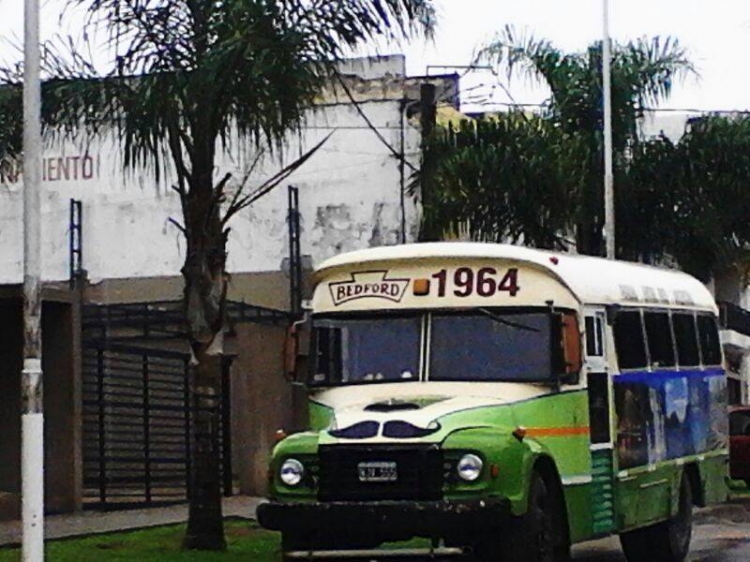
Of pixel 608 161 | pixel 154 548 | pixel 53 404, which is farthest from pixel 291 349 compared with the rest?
pixel 608 161

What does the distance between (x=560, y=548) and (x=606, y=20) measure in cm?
Answer: 1804

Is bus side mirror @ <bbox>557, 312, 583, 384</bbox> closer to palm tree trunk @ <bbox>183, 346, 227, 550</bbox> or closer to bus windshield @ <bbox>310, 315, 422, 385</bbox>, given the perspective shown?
bus windshield @ <bbox>310, 315, 422, 385</bbox>

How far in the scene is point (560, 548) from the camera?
13570 millimetres

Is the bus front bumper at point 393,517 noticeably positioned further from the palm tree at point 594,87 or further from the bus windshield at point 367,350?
the palm tree at point 594,87

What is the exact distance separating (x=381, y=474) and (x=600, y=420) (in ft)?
8.77

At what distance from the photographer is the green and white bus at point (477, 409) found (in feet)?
41.1

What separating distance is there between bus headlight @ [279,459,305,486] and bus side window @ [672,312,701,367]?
5633mm

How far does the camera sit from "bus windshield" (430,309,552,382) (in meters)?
13.7

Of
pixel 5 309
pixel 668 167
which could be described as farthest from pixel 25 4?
pixel 668 167

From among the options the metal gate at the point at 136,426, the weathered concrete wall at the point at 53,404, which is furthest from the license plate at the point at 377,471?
the metal gate at the point at 136,426

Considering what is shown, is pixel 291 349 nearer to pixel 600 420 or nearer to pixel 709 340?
pixel 600 420

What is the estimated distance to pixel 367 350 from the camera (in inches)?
552

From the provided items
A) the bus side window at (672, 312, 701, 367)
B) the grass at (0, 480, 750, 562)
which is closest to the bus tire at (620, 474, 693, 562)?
the bus side window at (672, 312, 701, 367)

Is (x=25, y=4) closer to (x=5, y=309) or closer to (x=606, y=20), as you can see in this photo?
(x=5, y=309)
